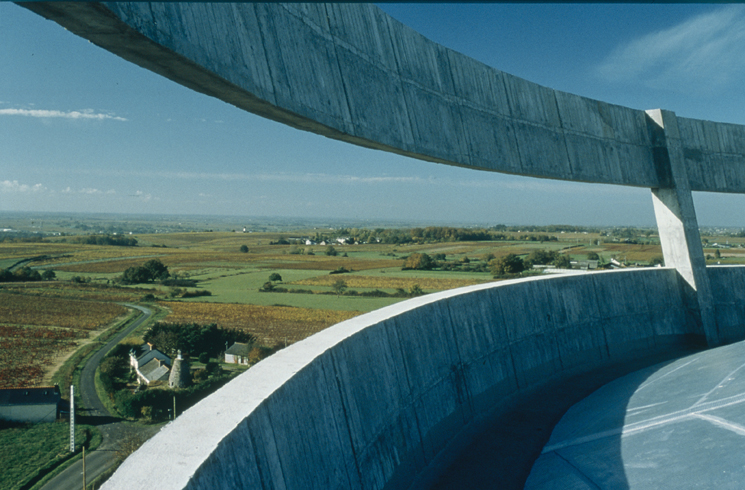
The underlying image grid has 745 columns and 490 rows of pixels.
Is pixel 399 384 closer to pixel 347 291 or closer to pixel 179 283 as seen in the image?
pixel 347 291

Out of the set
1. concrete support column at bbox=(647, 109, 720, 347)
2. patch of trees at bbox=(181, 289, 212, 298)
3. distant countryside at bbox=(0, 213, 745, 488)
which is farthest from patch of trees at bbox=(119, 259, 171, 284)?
concrete support column at bbox=(647, 109, 720, 347)

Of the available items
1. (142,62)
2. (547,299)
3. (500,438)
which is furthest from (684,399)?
(142,62)

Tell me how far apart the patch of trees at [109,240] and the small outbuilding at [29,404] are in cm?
1132

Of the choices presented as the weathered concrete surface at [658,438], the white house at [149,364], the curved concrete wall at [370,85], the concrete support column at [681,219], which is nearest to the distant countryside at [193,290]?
the white house at [149,364]

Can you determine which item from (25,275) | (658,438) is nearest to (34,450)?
(25,275)

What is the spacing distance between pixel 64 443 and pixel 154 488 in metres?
6.55

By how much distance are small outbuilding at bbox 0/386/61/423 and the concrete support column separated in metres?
16.5

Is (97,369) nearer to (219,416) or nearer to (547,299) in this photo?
(219,416)

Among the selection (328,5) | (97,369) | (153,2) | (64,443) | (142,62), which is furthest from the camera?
(97,369)

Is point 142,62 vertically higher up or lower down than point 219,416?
higher up

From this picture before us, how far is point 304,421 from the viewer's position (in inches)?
155

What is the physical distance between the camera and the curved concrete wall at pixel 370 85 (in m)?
3.75

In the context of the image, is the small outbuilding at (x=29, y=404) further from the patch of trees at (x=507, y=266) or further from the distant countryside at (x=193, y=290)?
the patch of trees at (x=507, y=266)

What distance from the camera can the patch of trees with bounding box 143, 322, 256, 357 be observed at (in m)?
11.3
